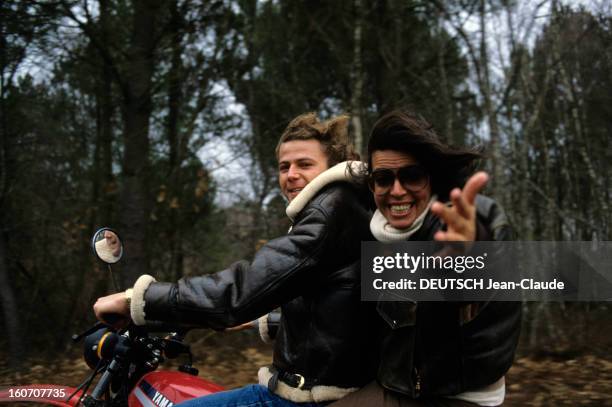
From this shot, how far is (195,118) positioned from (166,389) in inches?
266

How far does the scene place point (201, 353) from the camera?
7.91 meters

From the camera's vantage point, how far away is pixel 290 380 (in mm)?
2066

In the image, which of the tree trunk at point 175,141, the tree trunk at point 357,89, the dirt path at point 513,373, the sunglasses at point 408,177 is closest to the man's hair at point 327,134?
the sunglasses at point 408,177

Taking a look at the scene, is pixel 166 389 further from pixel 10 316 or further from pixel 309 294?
pixel 10 316

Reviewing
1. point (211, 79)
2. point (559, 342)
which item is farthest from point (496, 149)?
point (211, 79)

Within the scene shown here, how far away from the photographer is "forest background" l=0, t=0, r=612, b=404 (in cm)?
708

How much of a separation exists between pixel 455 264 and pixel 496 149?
732 centimetres

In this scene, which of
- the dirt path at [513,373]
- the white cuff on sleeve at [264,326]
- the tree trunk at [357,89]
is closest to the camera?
the white cuff on sleeve at [264,326]

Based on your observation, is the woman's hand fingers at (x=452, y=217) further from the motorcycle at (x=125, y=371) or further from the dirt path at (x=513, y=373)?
the dirt path at (x=513, y=373)

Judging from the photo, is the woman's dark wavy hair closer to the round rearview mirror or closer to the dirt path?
the round rearview mirror

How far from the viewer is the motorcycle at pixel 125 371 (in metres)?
2.29

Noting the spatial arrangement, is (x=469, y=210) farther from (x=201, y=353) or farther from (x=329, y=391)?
(x=201, y=353)

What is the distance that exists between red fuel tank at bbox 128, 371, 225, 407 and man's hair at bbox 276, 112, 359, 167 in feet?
3.75

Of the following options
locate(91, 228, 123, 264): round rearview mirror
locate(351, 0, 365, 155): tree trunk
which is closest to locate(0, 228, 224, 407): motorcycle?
locate(91, 228, 123, 264): round rearview mirror
